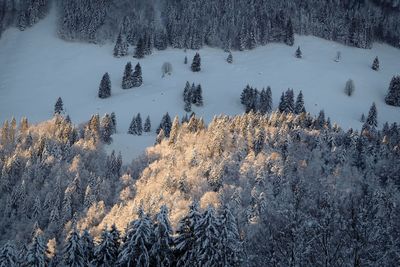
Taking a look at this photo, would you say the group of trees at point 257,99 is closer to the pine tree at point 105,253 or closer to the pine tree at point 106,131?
the pine tree at point 106,131

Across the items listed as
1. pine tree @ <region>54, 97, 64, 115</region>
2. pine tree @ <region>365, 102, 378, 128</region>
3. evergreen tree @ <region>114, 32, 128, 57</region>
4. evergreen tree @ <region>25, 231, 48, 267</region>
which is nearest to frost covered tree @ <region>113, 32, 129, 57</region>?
evergreen tree @ <region>114, 32, 128, 57</region>

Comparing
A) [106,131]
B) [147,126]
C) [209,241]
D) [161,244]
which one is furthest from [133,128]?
[209,241]

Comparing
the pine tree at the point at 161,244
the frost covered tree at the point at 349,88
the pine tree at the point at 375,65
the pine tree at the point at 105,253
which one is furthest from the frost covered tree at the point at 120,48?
the pine tree at the point at 161,244

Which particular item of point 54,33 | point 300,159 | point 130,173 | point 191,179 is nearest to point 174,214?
point 191,179

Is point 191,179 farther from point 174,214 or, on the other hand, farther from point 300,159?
point 300,159

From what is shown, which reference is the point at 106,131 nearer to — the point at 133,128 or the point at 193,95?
the point at 133,128

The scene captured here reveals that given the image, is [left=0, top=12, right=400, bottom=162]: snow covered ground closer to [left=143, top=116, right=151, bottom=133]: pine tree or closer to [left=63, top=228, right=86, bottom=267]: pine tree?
[left=143, top=116, right=151, bottom=133]: pine tree

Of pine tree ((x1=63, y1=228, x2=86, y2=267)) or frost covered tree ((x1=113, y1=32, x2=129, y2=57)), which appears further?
frost covered tree ((x1=113, y1=32, x2=129, y2=57))
